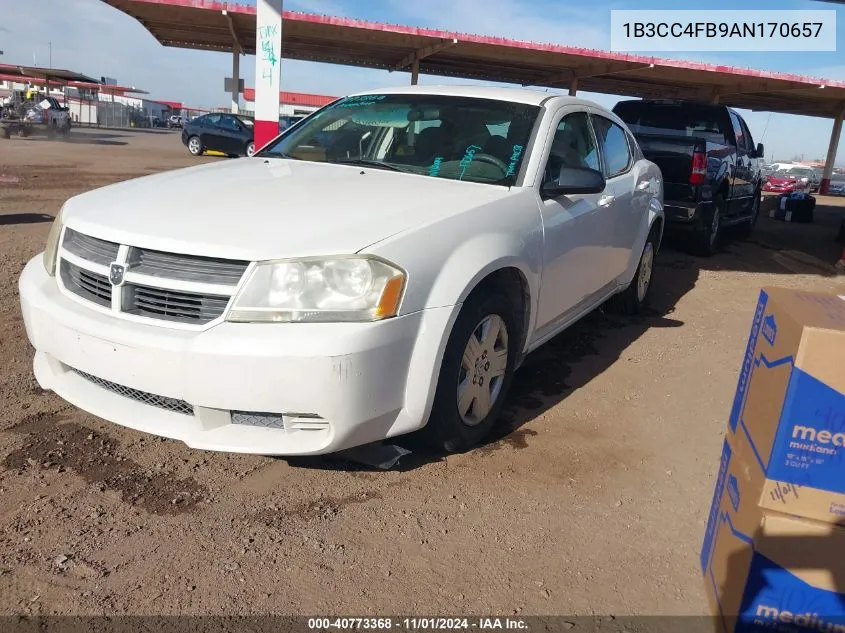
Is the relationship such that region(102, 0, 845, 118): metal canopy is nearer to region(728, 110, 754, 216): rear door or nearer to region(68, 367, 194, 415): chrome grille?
region(728, 110, 754, 216): rear door

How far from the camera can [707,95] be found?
24.1 m

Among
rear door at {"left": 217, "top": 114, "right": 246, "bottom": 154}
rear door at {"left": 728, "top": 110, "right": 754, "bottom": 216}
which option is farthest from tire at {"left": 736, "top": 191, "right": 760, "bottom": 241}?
rear door at {"left": 217, "top": 114, "right": 246, "bottom": 154}

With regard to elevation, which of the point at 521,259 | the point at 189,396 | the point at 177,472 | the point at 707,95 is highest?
the point at 707,95

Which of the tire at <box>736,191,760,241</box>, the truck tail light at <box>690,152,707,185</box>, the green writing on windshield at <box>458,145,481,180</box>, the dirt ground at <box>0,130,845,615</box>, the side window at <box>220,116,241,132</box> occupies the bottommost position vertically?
the dirt ground at <box>0,130,845,615</box>

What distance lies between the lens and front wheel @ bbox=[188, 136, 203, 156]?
23.6m

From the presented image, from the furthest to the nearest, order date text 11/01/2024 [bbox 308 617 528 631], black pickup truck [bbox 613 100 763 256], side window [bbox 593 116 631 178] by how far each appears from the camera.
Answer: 1. black pickup truck [bbox 613 100 763 256]
2. side window [bbox 593 116 631 178]
3. date text 11/01/2024 [bbox 308 617 528 631]

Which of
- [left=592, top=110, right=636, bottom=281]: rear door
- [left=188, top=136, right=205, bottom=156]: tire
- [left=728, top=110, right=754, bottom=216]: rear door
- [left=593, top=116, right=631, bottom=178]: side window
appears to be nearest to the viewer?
[left=592, top=110, right=636, bottom=281]: rear door

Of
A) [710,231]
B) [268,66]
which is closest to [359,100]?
[268,66]

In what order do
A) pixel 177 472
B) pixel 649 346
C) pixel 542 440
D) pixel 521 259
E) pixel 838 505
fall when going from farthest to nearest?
pixel 649 346 → pixel 542 440 → pixel 521 259 → pixel 177 472 → pixel 838 505

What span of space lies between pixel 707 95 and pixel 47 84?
38.7m

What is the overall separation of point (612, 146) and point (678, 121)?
16.7ft

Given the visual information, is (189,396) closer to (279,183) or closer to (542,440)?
(279,183)

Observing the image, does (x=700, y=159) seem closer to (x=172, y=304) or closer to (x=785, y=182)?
(x=172, y=304)

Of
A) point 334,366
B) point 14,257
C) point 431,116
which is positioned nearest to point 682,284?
point 431,116
